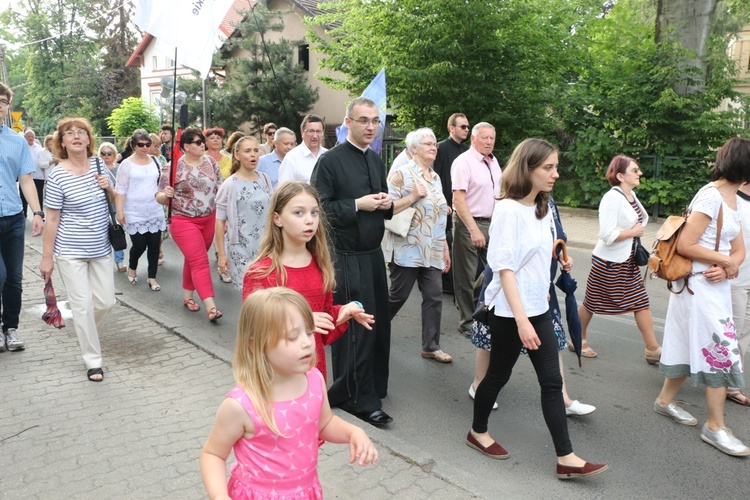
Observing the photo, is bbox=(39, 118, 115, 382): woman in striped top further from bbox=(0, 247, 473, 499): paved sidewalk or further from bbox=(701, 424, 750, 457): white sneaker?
bbox=(701, 424, 750, 457): white sneaker

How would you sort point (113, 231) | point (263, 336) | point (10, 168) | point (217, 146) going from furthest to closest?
point (217, 146) < point (10, 168) < point (113, 231) < point (263, 336)

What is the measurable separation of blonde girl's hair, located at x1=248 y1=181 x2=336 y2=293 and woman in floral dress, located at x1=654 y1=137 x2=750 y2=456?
2283mm

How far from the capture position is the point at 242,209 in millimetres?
6406

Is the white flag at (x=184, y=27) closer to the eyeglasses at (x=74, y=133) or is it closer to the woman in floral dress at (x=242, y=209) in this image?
the woman in floral dress at (x=242, y=209)

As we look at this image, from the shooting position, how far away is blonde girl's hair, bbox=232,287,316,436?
212 cm

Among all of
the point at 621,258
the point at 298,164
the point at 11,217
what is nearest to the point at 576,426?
the point at 621,258

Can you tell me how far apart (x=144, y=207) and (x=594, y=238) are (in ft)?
26.5

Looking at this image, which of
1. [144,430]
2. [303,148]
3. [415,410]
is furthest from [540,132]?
[144,430]

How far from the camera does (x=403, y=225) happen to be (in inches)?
213

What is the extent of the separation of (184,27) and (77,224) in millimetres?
2940

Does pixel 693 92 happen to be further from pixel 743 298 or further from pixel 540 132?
pixel 743 298

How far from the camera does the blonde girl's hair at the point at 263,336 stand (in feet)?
6.97

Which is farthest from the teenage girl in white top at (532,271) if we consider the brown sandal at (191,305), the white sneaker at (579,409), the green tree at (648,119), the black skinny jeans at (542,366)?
A: the green tree at (648,119)

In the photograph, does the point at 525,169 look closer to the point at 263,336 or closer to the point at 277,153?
the point at 263,336
